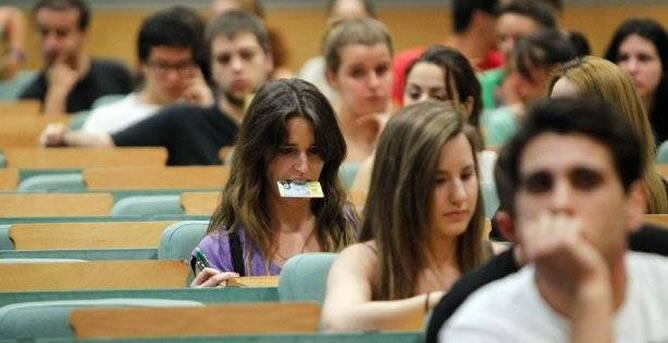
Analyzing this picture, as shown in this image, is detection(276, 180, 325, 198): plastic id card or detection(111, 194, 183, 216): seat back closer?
detection(276, 180, 325, 198): plastic id card

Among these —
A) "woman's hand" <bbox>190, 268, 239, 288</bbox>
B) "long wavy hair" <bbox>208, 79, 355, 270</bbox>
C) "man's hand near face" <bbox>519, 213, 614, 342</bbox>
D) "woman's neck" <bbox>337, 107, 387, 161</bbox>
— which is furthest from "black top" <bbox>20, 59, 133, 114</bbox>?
"man's hand near face" <bbox>519, 213, 614, 342</bbox>

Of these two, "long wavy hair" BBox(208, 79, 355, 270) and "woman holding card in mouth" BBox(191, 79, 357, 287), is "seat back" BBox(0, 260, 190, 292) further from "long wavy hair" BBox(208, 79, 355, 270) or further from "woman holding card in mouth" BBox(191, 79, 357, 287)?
"long wavy hair" BBox(208, 79, 355, 270)

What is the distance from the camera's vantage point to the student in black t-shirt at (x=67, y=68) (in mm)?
10820

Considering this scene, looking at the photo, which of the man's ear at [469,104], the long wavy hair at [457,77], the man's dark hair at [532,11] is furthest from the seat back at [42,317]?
the man's dark hair at [532,11]

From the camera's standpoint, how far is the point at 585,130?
10.1 ft

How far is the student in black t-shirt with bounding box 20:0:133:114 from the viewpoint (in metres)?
10.8

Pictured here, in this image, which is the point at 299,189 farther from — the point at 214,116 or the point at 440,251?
the point at 214,116

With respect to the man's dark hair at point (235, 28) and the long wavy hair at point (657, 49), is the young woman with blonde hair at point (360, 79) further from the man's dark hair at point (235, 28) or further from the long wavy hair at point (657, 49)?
the long wavy hair at point (657, 49)

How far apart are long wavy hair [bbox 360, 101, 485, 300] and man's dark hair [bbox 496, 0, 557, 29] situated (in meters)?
5.30

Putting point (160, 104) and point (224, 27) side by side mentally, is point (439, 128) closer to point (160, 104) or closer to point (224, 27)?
point (224, 27)

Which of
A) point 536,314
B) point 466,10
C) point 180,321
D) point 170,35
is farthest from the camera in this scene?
point 466,10

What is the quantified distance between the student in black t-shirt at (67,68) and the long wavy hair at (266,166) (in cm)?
534

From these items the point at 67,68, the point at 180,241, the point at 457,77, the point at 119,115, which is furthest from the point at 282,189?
the point at 67,68

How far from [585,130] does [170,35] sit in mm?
5967
